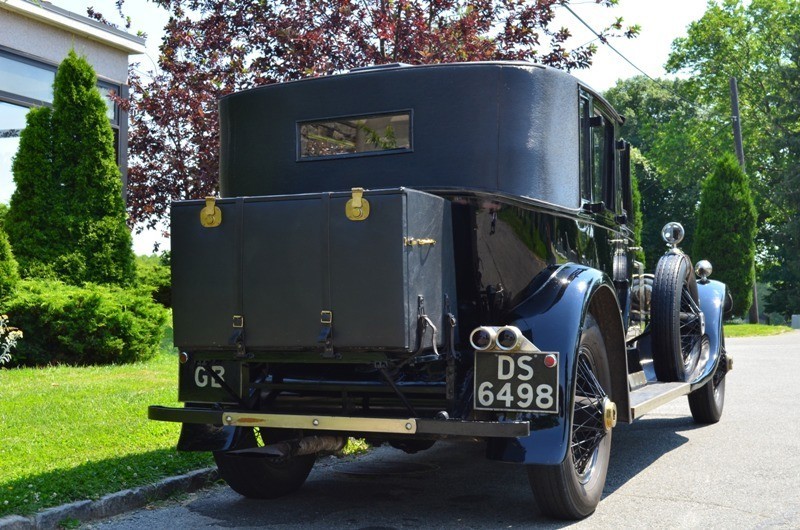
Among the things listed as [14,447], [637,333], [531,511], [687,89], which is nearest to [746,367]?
[637,333]

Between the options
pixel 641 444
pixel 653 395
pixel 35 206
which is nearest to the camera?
Answer: pixel 653 395

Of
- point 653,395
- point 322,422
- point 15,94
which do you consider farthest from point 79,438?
point 15,94

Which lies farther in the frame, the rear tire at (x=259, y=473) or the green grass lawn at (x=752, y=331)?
the green grass lawn at (x=752, y=331)

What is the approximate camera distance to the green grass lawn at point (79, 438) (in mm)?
5059

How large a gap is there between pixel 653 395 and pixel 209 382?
2.72 metres

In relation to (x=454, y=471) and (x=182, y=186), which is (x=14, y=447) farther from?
(x=182, y=186)

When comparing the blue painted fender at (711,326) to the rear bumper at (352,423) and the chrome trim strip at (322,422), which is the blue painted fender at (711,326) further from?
the chrome trim strip at (322,422)

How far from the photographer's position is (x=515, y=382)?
437 cm

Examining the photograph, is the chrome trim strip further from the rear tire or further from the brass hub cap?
the brass hub cap

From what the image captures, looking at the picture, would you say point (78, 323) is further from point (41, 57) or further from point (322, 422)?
point (322, 422)

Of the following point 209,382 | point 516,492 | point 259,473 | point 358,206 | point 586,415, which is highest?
point 358,206

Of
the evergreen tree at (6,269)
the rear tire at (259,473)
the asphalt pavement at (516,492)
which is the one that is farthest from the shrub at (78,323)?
the rear tire at (259,473)

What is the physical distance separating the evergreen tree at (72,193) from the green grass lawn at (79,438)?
220cm

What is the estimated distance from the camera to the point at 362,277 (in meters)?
4.20
